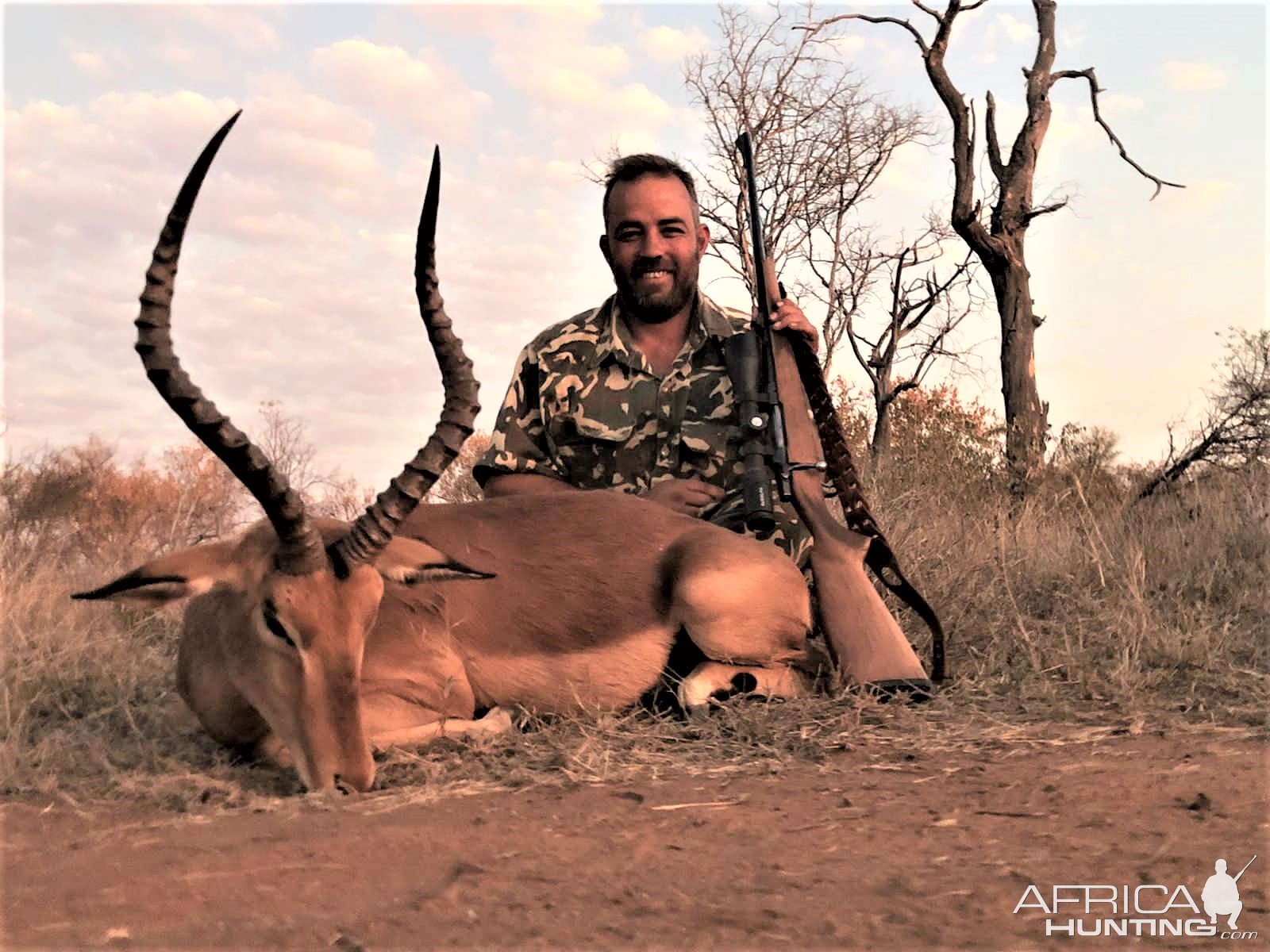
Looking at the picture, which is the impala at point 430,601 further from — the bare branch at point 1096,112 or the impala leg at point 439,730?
the bare branch at point 1096,112

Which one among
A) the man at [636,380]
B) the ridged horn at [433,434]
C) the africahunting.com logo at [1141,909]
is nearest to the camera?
the africahunting.com logo at [1141,909]

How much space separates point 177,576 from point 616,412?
273 cm

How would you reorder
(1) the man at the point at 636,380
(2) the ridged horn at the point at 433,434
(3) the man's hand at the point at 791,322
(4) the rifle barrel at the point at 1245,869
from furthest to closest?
(1) the man at the point at 636,380, (3) the man's hand at the point at 791,322, (2) the ridged horn at the point at 433,434, (4) the rifle barrel at the point at 1245,869

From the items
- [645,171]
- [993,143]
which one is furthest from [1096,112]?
[645,171]

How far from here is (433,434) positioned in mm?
3947

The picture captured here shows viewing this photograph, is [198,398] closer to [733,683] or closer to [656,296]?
[733,683]

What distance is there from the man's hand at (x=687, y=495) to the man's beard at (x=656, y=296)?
3.58ft

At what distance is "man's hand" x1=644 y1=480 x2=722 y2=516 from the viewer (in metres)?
5.44

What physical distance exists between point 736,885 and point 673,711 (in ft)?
6.88

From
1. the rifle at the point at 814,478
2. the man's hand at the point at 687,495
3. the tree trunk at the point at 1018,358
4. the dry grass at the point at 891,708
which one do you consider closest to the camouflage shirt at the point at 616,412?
the man's hand at the point at 687,495

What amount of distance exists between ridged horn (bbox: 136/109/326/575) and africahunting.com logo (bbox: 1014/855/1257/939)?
8.02 ft

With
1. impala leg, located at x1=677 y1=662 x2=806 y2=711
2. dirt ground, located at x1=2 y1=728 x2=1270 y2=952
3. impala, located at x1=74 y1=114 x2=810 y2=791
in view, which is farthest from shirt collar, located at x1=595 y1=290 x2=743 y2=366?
dirt ground, located at x1=2 y1=728 x2=1270 y2=952

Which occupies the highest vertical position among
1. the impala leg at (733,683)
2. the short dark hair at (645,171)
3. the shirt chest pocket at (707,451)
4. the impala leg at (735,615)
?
the short dark hair at (645,171)

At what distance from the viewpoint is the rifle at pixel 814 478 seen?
4.57 meters
